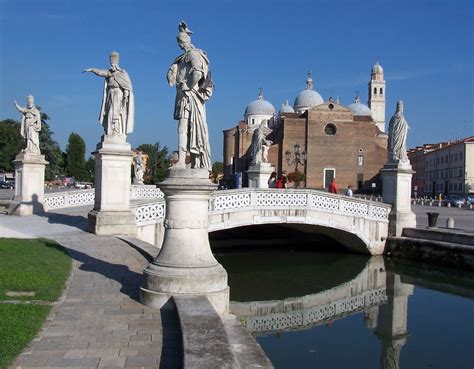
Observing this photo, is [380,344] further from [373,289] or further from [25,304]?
[25,304]

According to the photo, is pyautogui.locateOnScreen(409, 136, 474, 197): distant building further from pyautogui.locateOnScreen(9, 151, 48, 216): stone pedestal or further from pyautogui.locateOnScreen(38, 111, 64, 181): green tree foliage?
pyautogui.locateOnScreen(9, 151, 48, 216): stone pedestal

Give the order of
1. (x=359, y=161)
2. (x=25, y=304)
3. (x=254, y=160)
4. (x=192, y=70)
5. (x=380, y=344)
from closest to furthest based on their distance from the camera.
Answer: (x=25, y=304)
(x=192, y=70)
(x=380, y=344)
(x=254, y=160)
(x=359, y=161)

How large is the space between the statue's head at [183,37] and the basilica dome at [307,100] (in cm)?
7910

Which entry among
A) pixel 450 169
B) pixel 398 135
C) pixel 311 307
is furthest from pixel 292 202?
pixel 450 169

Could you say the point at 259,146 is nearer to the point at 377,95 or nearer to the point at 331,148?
the point at 331,148

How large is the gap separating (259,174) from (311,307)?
31.4 ft

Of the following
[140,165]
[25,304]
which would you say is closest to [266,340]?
[25,304]

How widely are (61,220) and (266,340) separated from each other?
840 cm

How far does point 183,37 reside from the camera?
22.9ft

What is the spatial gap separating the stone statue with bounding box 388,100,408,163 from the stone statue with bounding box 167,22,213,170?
42.7ft

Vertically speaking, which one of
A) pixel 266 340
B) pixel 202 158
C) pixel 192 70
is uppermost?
pixel 192 70

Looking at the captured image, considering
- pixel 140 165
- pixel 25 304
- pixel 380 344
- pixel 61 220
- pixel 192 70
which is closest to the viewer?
pixel 25 304

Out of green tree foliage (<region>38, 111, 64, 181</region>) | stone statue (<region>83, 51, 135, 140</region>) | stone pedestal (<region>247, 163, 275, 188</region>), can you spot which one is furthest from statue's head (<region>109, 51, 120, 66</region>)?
green tree foliage (<region>38, 111, 64, 181</region>)

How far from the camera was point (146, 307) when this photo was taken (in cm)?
629
